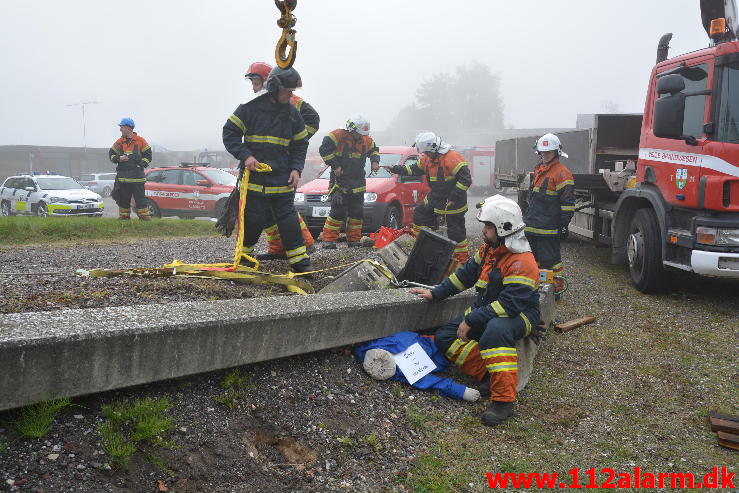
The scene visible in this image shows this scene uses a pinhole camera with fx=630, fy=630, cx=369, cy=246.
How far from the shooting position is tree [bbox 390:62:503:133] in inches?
2881

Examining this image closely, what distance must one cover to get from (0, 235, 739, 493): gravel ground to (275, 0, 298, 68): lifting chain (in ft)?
6.63

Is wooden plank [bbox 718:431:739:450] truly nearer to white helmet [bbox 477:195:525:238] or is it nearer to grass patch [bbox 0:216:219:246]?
white helmet [bbox 477:195:525:238]

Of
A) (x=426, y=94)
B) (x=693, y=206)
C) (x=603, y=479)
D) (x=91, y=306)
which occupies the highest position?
(x=426, y=94)

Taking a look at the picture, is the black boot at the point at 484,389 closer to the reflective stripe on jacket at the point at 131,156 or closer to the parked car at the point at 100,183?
the reflective stripe on jacket at the point at 131,156

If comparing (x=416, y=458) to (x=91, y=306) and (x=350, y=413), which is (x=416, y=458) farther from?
(x=91, y=306)

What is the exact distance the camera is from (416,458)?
356 cm

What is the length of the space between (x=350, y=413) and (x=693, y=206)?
4.58 m

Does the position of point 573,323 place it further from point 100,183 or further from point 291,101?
point 100,183

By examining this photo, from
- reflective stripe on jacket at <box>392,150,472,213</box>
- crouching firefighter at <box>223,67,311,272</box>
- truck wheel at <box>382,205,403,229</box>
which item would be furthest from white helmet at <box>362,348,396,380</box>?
truck wheel at <box>382,205,403,229</box>

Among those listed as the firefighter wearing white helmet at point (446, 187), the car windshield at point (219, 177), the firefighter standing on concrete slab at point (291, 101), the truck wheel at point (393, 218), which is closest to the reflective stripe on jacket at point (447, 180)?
the firefighter wearing white helmet at point (446, 187)

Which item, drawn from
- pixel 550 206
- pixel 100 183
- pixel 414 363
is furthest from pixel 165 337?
pixel 100 183

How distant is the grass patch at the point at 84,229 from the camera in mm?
10031

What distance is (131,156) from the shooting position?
12078mm

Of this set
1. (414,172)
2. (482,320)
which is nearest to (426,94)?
(414,172)
